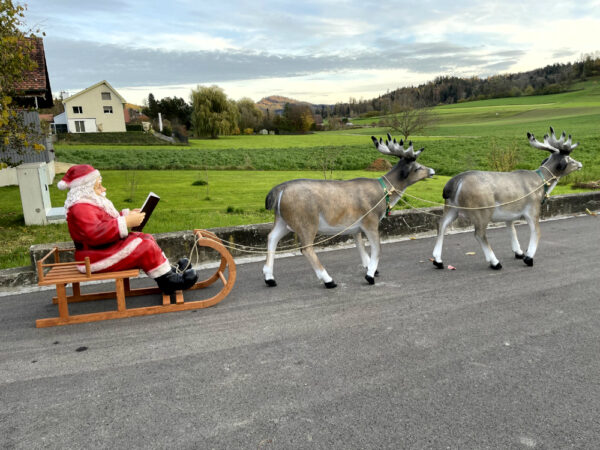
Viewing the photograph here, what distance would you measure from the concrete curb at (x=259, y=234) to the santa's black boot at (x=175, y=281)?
113 cm

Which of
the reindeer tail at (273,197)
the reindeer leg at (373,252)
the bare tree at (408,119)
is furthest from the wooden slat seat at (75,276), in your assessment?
the bare tree at (408,119)

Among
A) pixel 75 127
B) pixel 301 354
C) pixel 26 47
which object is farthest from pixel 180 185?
pixel 75 127

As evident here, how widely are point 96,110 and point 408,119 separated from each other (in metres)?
36.9

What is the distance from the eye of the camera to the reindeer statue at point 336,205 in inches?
215

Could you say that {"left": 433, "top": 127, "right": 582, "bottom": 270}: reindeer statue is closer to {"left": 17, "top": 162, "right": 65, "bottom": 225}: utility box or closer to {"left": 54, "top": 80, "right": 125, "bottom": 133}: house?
{"left": 17, "top": 162, "right": 65, "bottom": 225}: utility box

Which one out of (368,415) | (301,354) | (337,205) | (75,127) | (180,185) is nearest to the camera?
(368,415)

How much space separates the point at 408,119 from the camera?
37094 mm

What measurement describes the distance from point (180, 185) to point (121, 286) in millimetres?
10957

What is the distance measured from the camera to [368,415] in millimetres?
3068

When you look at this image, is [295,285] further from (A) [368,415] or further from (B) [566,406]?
(B) [566,406]

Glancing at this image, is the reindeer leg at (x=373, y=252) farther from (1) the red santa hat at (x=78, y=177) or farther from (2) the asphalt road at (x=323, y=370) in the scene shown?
(1) the red santa hat at (x=78, y=177)

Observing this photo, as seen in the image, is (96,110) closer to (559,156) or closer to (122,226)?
(122,226)

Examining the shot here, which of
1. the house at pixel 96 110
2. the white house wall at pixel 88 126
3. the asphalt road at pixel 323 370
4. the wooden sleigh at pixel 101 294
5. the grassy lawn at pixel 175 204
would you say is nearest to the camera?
the asphalt road at pixel 323 370

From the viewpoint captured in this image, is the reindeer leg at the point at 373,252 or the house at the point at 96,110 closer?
the reindeer leg at the point at 373,252
